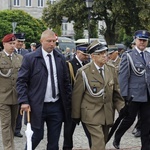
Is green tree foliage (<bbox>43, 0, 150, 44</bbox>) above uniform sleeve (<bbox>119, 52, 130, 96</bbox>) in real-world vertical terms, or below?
above

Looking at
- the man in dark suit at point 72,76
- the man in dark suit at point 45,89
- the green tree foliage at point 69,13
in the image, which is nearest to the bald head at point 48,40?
the man in dark suit at point 45,89

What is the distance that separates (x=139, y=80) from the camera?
7086 millimetres

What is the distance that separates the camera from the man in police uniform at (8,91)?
6.92m

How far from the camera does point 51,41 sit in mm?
5707

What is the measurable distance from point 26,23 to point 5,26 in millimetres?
2359

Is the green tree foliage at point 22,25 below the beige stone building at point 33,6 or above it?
below

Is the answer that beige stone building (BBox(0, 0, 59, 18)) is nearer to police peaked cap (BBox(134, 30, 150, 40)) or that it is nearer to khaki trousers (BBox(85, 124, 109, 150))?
police peaked cap (BBox(134, 30, 150, 40))

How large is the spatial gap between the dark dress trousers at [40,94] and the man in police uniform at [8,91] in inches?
49.1

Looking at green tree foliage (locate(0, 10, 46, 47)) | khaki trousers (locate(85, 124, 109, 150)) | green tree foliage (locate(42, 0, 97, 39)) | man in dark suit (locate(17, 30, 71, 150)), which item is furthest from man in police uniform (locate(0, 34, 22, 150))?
green tree foliage (locate(0, 10, 46, 47))

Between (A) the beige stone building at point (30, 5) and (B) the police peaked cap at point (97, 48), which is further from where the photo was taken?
(A) the beige stone building at point (30, 5)

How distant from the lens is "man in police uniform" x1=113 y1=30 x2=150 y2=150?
7000 millimetres

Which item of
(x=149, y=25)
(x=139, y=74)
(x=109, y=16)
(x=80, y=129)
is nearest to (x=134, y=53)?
(x=139, y=74)

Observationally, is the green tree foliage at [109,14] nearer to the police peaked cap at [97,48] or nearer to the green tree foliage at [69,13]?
the green tree foliage at [69,13]

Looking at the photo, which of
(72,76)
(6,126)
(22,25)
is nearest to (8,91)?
(6,126)
